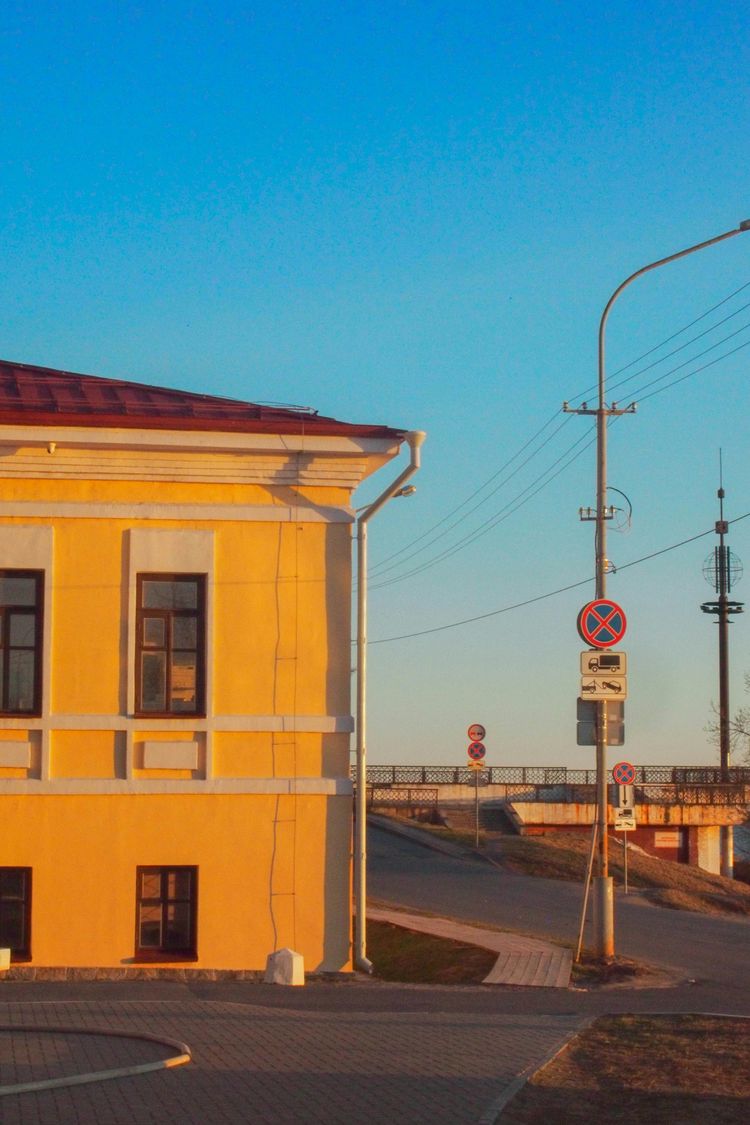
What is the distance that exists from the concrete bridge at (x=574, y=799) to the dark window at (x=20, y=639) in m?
30.6

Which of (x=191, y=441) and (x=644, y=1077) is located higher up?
(x=191, y=441)

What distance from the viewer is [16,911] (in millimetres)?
15484

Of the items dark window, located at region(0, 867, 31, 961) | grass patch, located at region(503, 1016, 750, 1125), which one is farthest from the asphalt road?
dark window, located at region(0, 867, 31, 961)

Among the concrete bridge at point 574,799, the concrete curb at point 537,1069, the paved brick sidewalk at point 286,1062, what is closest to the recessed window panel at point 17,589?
the paved brick sidewalk at point 286,1062

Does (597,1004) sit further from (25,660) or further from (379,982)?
(25,660)

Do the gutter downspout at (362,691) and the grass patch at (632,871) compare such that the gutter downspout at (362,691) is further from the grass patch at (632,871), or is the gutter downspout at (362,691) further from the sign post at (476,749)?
the sign post at (476,749)

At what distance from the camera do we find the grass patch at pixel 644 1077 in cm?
837

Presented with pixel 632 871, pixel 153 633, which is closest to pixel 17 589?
pixel 153 633

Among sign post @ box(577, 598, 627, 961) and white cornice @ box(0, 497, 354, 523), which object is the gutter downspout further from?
sign post @ box(577, 598, 627, 961)

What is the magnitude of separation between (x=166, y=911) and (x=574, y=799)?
3879 centimetres

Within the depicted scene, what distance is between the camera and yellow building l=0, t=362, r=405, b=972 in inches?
612

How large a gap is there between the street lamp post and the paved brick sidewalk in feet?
14.8

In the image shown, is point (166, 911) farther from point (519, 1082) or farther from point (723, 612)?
point (723, 612)

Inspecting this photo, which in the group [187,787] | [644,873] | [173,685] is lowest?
[644,873]
